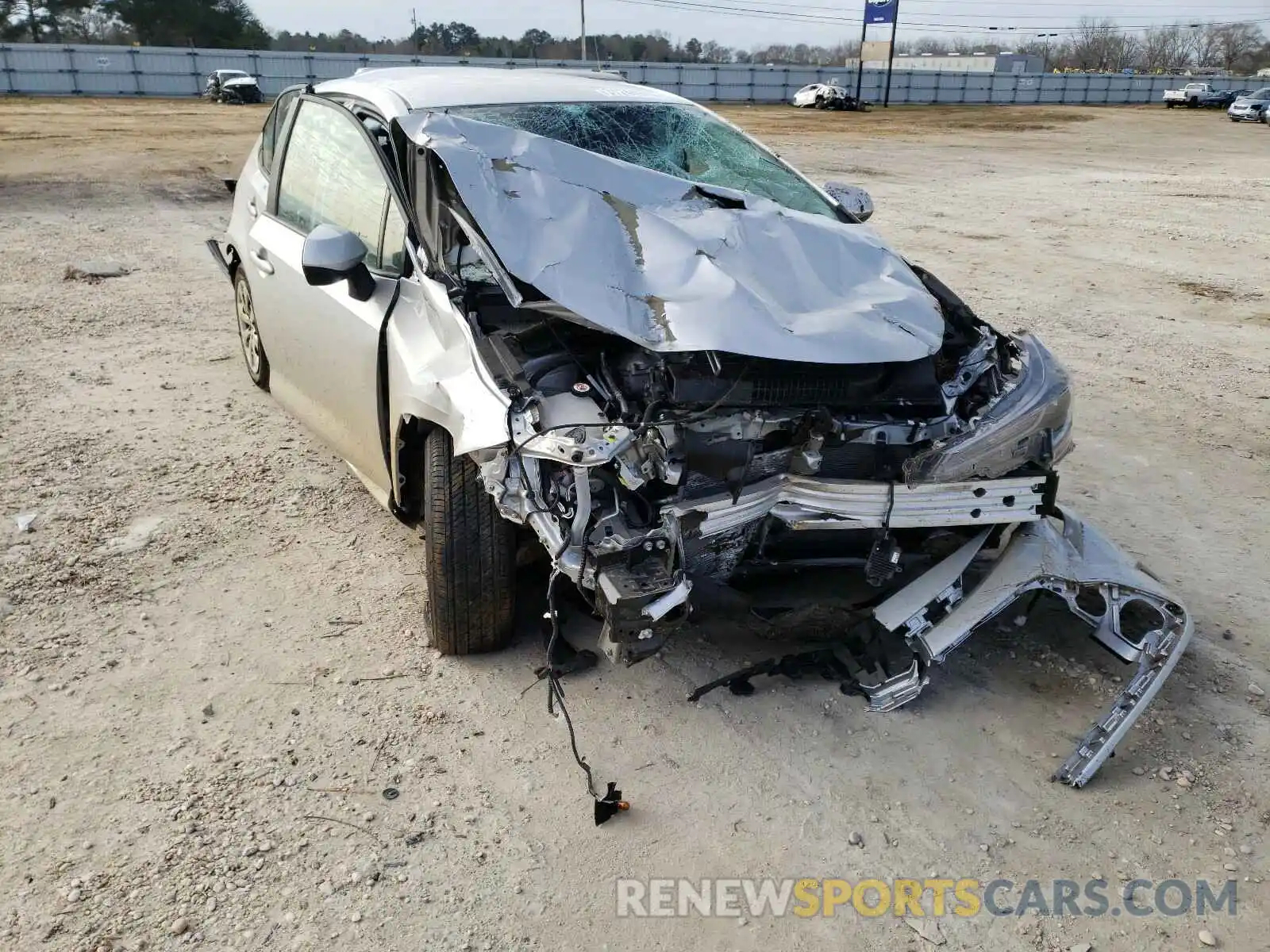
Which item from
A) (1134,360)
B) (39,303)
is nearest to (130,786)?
(39,303)

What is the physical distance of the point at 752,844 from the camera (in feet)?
8.74

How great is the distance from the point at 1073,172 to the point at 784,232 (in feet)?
56.8

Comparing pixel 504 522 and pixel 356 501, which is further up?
pixel 504 522

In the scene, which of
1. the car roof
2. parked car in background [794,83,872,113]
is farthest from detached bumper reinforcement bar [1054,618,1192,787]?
parked car in background [794,83,872,113]

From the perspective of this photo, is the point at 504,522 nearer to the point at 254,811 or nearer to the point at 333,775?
the point at 333,775

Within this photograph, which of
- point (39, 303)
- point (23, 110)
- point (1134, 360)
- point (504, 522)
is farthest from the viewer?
point (23, 110)

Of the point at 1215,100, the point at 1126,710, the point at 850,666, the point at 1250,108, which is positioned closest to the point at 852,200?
the point at 850,666

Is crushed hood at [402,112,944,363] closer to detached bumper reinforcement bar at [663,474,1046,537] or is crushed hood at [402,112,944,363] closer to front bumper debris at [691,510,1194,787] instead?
detached bumper reinforcement bar at [663,474,1046,537]

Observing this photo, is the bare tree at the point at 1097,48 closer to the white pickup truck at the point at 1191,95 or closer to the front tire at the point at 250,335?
the white pickup truck at the point at 1191,95

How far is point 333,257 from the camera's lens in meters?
3.32

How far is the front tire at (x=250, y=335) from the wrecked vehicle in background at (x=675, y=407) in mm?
1655

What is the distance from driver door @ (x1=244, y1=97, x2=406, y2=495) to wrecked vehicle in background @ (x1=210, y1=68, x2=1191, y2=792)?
2 centimetres

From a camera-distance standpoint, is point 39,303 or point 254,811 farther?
point 39,303

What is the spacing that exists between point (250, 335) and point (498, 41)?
7022 cm
